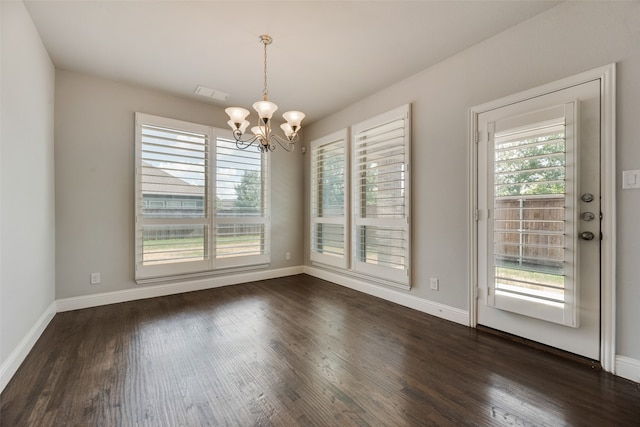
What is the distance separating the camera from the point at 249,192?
14.4 ft

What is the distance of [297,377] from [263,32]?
2823 mm

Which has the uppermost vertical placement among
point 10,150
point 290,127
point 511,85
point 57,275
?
point 511,85

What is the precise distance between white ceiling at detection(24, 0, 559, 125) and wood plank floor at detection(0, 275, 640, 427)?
2.74m

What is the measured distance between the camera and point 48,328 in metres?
2.63

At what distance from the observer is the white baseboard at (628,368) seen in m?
1.80

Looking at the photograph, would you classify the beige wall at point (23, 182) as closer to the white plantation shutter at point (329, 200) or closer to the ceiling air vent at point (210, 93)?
the ceiling air vent at point (210, 93)

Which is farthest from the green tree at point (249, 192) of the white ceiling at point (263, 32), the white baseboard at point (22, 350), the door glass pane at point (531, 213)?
the door glass pane at point (531, 213)

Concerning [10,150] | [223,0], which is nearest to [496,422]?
[223,0]

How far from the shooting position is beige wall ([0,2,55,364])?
6.06ft

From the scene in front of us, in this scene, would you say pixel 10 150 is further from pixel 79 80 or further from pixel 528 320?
pixel 528 320

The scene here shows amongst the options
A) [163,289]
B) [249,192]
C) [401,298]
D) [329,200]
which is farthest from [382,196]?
[163,289]

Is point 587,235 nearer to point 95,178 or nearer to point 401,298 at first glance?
point 401,298

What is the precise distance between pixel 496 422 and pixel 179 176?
13.2ft

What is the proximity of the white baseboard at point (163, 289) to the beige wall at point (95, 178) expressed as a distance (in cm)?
7
